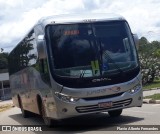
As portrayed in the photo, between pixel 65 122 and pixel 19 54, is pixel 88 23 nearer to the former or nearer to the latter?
pixel 65 122

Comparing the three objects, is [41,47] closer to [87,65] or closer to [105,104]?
[87,65]

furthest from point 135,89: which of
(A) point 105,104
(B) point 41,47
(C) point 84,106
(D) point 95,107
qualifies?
(B) point 41,47

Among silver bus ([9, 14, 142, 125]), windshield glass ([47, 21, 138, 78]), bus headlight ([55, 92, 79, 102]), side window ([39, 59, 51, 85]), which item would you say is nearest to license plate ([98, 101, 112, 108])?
silver bus ([9, 14, 142, 125])

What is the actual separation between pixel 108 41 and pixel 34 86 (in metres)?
3.92

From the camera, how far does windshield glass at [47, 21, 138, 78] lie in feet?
40.8

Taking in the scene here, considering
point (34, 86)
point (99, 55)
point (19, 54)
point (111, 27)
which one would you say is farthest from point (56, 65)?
point (19, 54)

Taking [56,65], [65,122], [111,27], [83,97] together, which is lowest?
[65,122]

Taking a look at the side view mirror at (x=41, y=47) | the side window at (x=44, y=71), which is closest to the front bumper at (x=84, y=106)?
the side window at (x=44, y=71)

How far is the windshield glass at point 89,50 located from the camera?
40.8 feet

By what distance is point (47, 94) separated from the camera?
13164 mm

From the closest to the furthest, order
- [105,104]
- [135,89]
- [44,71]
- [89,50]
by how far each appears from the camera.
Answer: [105,104]
[89,50]
[135,89]
[44,71]

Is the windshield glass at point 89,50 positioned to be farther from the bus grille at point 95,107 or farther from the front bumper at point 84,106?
the bus grille at point 95,107

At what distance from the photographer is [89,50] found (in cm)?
1266

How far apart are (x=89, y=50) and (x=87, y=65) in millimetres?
473
